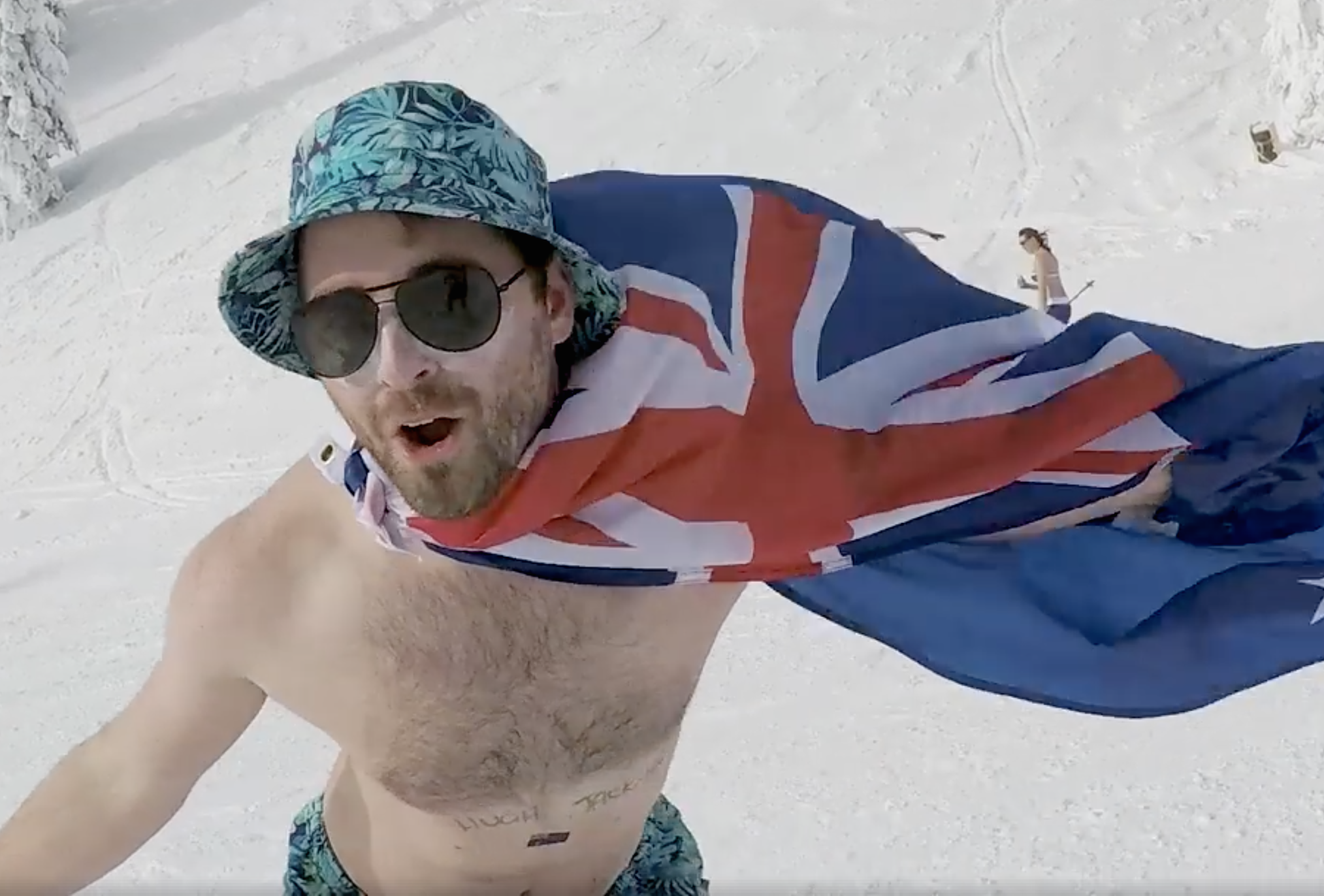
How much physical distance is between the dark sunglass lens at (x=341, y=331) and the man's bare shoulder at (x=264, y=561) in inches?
15.4

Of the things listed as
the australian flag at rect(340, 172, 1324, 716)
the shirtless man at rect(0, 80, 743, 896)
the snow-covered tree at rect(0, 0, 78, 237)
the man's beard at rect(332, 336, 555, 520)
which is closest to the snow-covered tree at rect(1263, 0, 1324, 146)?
the australian flag at rect(340, 172, 1324, 716)

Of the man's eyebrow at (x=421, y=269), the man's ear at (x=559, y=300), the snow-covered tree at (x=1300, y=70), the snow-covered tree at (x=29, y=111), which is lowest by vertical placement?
the snow-covered tree at (x=29, y=111)

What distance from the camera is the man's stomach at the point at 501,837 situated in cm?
260

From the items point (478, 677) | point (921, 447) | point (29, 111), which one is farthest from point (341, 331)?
point (29, 111)

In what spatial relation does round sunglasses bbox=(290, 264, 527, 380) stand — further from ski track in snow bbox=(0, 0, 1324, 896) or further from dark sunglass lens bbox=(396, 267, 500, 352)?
ski track in snow bbox=(0, 0, 1324, 896)

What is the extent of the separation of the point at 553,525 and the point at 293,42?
22.3m

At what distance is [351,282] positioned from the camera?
199 cm

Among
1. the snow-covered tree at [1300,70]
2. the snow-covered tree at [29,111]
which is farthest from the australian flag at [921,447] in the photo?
the snow-covered tree at [29,111]

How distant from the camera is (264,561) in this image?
92.2 inches

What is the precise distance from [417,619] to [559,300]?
22.2 inches

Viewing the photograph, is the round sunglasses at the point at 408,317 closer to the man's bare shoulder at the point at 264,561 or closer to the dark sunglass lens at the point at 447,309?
the dark sunglass lens at the point at 447,309

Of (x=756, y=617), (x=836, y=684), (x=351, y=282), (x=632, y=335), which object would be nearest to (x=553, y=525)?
(x=632, y=335)

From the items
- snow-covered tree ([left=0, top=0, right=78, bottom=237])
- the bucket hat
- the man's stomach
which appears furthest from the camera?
snow-covered tree ([left=0, top=0, right=78, bottom=237])

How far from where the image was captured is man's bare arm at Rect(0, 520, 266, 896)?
236 centimetres
